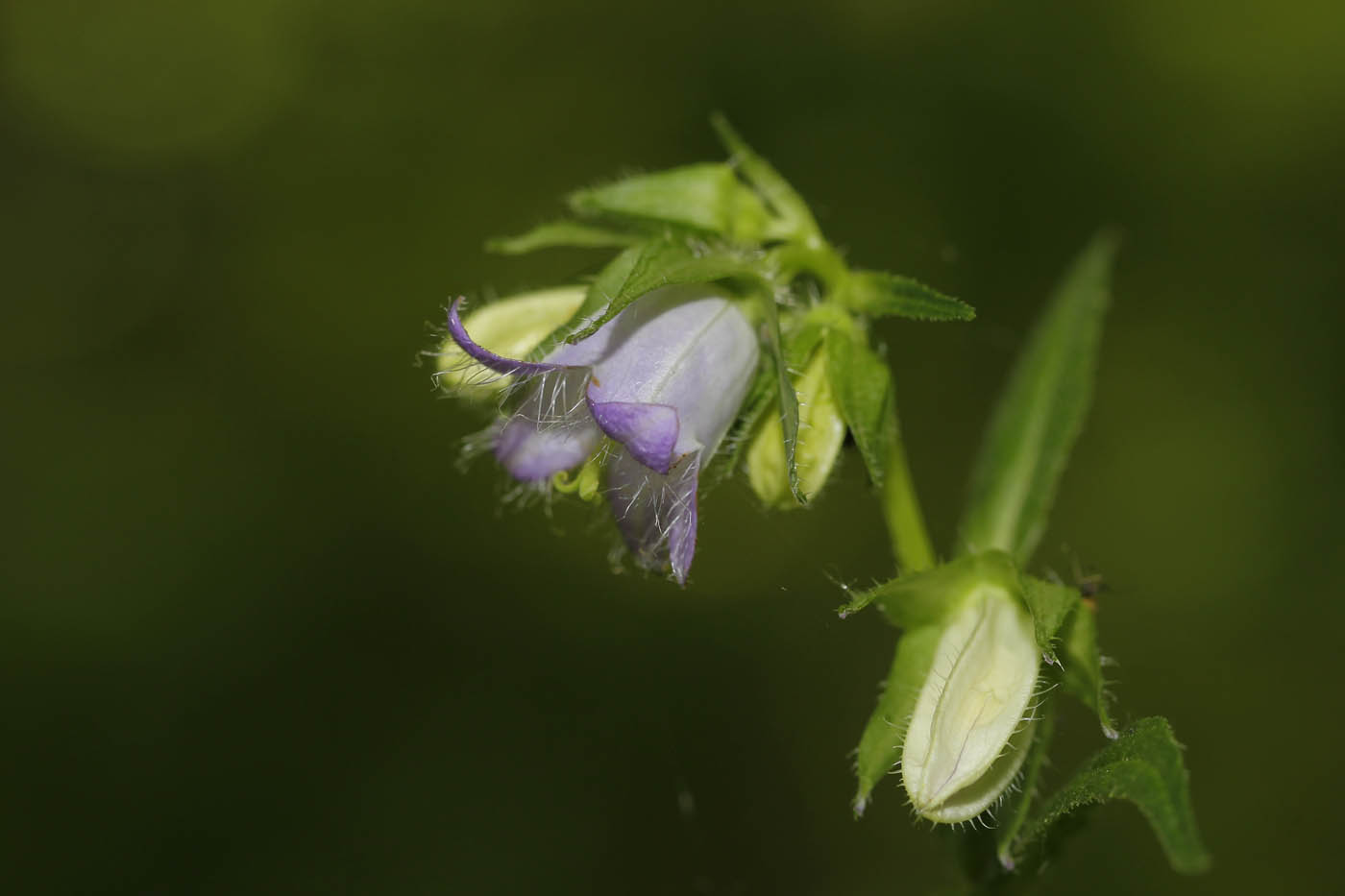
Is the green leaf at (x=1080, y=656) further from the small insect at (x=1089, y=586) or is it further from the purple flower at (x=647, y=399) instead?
the purple flower at (x=647, y=399)

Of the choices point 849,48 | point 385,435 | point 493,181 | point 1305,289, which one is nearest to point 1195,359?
point 1305,289

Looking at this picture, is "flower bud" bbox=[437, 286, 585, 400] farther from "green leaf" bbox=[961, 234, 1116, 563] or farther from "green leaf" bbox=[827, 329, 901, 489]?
"green leaf" bbox=[961, 234, 1116, 563]

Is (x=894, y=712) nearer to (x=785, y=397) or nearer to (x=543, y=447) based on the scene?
(x=785, y=397)

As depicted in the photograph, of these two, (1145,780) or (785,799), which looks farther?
(785,799)

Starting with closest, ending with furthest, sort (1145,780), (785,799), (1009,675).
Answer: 1. (1145,780)
2. (1009,675)
3. (785,799)

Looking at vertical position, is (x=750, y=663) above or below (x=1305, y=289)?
below

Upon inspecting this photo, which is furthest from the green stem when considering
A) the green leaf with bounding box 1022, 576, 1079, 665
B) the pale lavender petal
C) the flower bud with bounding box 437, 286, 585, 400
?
the flower bud with bounding box 437, 286, 585, 400

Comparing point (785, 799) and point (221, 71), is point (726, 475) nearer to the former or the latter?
point (785, 799)

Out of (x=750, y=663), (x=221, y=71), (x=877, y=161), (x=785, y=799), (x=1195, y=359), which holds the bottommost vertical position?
(x=785, y=799)
